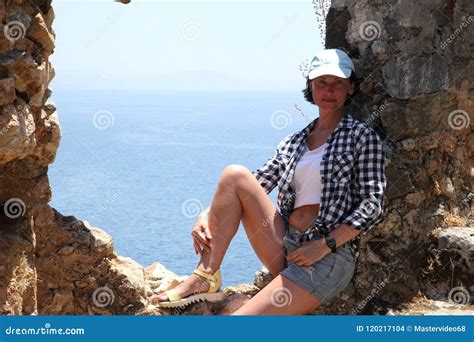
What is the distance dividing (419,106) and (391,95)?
173 mm

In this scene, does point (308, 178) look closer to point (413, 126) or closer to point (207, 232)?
point (207, 232)

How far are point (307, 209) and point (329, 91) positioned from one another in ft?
1.96

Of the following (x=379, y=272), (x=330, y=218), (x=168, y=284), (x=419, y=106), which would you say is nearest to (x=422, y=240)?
(x=379, y=272)

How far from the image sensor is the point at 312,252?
171 inches

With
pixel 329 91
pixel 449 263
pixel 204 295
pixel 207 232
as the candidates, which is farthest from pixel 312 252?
pixel 449 263

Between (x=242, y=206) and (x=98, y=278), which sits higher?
(x=242, y=206)

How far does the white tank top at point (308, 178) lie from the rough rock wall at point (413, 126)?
0.73 metres

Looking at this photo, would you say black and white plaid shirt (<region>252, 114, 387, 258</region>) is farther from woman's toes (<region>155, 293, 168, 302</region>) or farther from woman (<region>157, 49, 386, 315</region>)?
woman's toes (<region>155, 293, 168, 302</region>)

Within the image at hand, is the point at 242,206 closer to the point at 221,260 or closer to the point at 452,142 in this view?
the point at 221,260

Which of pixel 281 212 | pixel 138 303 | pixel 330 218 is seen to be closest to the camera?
pixel 330 218

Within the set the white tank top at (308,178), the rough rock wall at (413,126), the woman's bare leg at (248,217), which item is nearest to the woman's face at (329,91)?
the white tank top at (308,178)

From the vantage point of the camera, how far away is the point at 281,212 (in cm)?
470

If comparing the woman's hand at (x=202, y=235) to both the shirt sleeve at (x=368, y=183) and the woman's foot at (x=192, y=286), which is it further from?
the shirt sleeve at (x=368, y=183)

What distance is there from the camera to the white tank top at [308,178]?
4.57 meters
